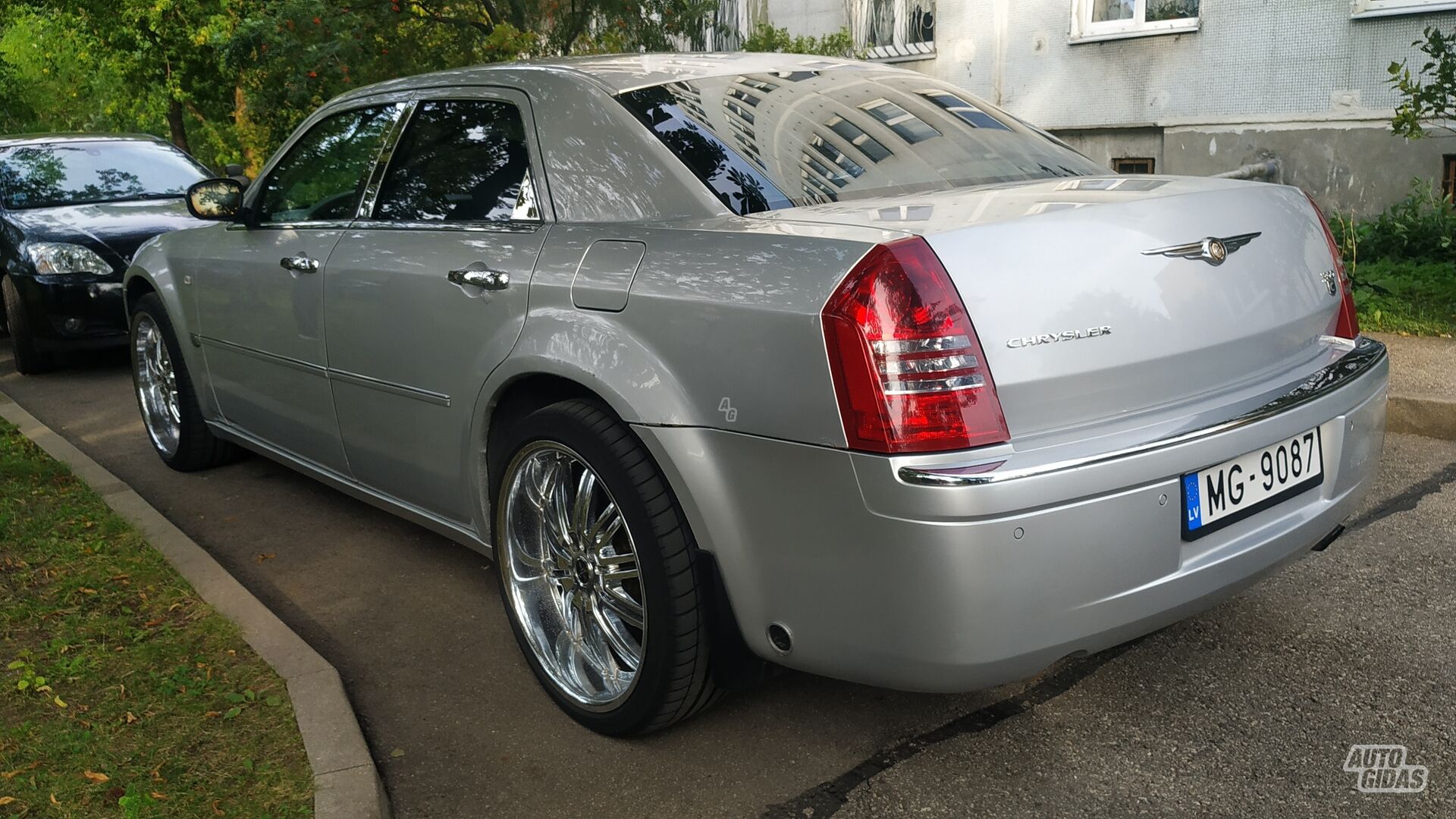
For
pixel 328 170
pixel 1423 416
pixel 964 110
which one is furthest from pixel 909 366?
pixel 1423 416

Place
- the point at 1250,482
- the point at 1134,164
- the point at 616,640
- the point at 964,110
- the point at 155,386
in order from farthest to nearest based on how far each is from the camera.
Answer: the point at 1134,164 < the point at 155,386 < the point at 964,110 < the point at 616,640 < the point at 1250,482

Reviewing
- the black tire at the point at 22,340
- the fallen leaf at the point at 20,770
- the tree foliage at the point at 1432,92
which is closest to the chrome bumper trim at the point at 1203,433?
the fallen leaf at the point at 20,770

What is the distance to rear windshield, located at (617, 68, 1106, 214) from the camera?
2.96m

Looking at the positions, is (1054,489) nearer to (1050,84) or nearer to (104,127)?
(1050,84)

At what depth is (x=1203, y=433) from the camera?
2.47 meters

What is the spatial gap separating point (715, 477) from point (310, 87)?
26.8ft

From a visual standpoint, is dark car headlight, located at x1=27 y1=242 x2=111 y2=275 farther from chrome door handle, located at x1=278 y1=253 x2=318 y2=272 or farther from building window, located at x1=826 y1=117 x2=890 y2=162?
building window, located at x1=826 y1=117 x2=890 y2=162

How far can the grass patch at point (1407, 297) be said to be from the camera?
22.6ft

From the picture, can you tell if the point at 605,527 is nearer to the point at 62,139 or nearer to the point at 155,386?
the point at 155,386

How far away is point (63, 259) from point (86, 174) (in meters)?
1.27

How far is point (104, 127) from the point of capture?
95.1 feet

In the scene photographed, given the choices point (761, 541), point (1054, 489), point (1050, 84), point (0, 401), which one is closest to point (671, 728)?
point (761, 541)

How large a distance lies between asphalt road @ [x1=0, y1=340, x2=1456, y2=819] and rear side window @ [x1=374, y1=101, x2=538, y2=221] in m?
1.28

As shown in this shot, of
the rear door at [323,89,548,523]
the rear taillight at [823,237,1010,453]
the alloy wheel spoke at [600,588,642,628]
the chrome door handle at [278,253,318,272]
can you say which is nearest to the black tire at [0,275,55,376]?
the chrome door handle at [278,253,318,272]
